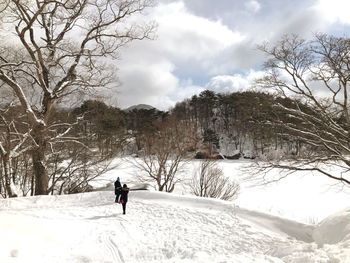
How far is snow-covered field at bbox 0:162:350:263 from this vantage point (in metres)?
11.6

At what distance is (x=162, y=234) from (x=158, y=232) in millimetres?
280

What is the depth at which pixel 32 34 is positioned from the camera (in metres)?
20.0

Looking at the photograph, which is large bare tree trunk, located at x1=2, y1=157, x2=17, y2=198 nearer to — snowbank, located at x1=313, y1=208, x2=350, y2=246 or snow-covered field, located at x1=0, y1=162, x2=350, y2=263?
snow-covered field, located at x1=0, y1=162, x2=350, y2=263

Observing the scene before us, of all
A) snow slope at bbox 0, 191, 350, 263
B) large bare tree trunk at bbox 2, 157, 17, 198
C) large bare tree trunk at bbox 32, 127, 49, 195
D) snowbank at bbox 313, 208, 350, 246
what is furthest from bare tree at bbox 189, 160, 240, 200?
snowbank at bbox 313, 208, 350, 246

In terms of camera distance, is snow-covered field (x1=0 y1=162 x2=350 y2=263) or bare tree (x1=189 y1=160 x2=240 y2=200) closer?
snow-covered field (x1=0 y1=162 x2=350 y2=263)

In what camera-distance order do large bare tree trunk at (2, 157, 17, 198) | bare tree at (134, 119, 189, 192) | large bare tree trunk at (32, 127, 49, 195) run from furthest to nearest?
bare tree at (134, 119, 189, 192) → large bare tree trunk at (32, 127, 49, 195) → large bare tree trunk at (2, 157, 17, 198)

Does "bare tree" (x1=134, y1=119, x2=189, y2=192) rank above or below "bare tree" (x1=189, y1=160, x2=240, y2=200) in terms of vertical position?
above

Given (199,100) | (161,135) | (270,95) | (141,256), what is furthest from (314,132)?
(199,100)

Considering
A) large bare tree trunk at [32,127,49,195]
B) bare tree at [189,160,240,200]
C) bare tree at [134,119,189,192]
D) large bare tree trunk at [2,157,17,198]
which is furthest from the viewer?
bare tree at [189,160,240,200]

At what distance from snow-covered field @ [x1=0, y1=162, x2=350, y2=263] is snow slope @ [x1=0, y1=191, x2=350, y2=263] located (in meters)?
0.03

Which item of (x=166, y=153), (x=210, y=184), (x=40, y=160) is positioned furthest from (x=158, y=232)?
(x=210, y=184)

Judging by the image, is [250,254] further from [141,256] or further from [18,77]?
[18,77]

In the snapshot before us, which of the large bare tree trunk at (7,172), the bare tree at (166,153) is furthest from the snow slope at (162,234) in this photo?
the bare tree at (166,153)

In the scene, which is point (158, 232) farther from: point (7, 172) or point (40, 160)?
point (40, 160)
